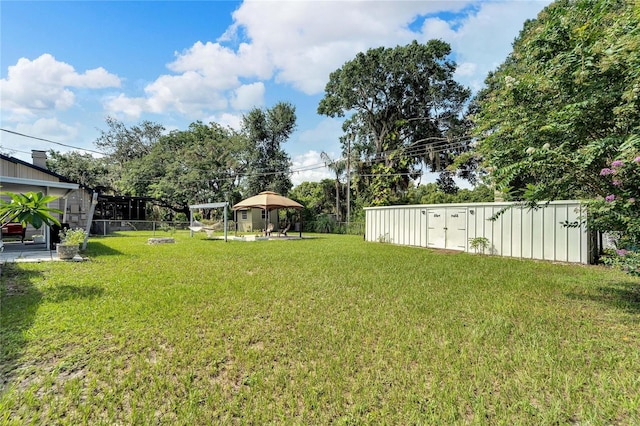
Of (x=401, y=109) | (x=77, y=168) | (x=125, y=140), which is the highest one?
(x=401, y=109)

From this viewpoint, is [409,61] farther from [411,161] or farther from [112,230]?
[112,230]

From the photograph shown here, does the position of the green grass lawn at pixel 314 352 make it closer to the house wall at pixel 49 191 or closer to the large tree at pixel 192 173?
the house wall at pixel 49 191

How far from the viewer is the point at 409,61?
24.9 m

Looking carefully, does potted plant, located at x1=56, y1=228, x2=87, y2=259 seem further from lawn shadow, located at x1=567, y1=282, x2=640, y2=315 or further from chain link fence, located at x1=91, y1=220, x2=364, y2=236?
chain link fence, located at x1=91, y1=220, x2=364, y2=236

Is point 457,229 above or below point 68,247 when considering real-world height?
above

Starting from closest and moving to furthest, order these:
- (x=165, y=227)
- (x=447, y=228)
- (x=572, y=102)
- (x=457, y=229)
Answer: (x=572, y=102), (x=457, y=229), (x=447, y=228), (x=165, y=227)

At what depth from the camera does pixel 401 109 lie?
26484mm

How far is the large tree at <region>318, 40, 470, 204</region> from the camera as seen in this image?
2420 centimetres

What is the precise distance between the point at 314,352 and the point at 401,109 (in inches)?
1046

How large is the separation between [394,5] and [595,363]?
396 inches

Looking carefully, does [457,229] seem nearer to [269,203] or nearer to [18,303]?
[269,203]

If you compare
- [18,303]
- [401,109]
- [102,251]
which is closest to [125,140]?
[401,109]

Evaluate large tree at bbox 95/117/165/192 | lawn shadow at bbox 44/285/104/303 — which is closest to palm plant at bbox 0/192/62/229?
lawn shadow at bbox 44/285/104/303

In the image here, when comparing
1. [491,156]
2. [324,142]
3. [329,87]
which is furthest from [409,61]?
[491,156]
